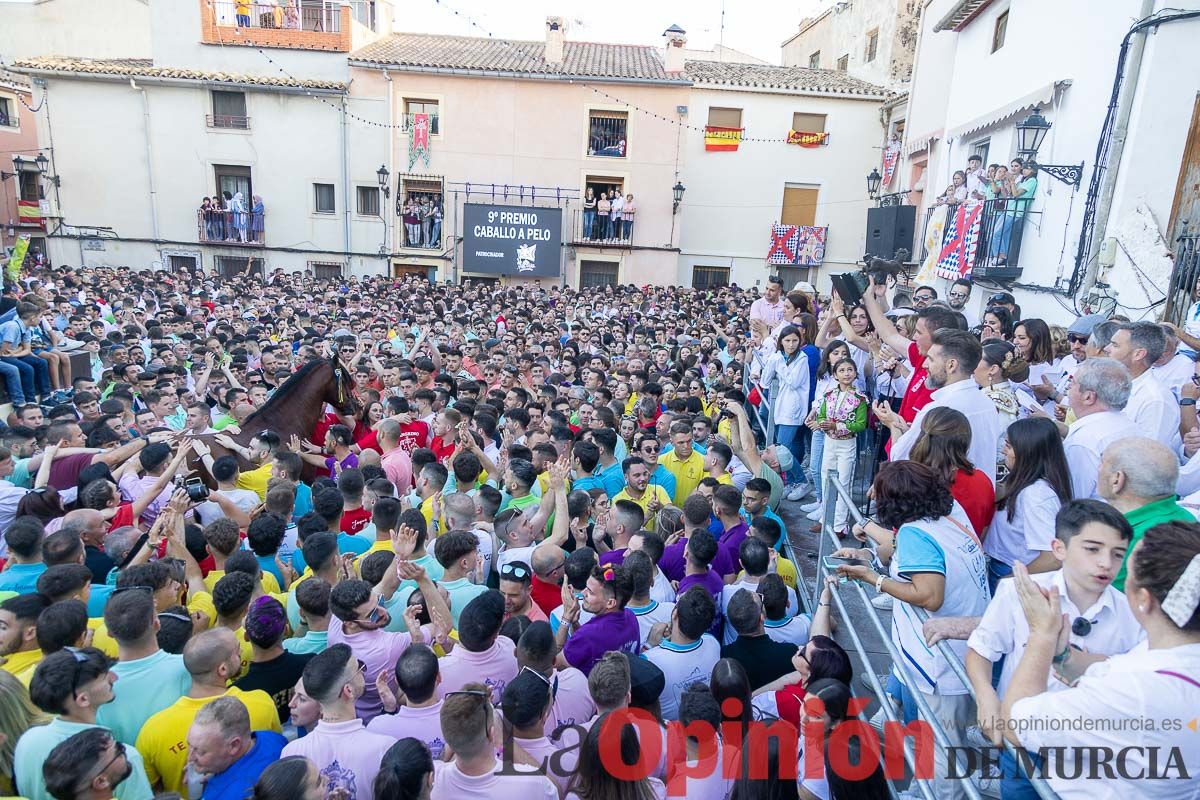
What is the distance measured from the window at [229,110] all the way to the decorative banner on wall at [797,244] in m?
18.2

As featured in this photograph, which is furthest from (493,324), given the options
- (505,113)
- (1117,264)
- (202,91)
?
(202,91)

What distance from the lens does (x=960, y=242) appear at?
12344mm

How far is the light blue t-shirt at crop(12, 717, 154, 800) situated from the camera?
2725mm

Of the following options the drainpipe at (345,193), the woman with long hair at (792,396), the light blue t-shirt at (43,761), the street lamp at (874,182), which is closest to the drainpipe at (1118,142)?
Answer: the woman with long hair at (792,396)

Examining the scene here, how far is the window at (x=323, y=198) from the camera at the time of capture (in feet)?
83.0

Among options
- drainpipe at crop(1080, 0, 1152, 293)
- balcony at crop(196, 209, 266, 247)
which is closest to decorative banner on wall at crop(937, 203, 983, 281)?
drainpipe at crop(1080, 0, 1152, 293)

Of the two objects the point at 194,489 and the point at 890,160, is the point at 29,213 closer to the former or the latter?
the point at 194,489

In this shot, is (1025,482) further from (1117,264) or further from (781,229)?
(781,229)

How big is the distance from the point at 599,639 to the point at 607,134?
77.5 ft

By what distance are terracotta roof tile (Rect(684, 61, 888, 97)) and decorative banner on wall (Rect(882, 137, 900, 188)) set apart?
2.49 m

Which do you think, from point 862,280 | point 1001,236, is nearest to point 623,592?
point 862,280

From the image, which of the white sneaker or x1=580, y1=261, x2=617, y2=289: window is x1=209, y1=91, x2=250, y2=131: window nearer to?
x1=580, y1=261, x2=617, y2=289: window

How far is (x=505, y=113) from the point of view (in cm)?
2458

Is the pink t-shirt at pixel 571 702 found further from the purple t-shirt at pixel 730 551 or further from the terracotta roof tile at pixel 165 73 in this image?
the terracotta roof tile at pixel 165 73
